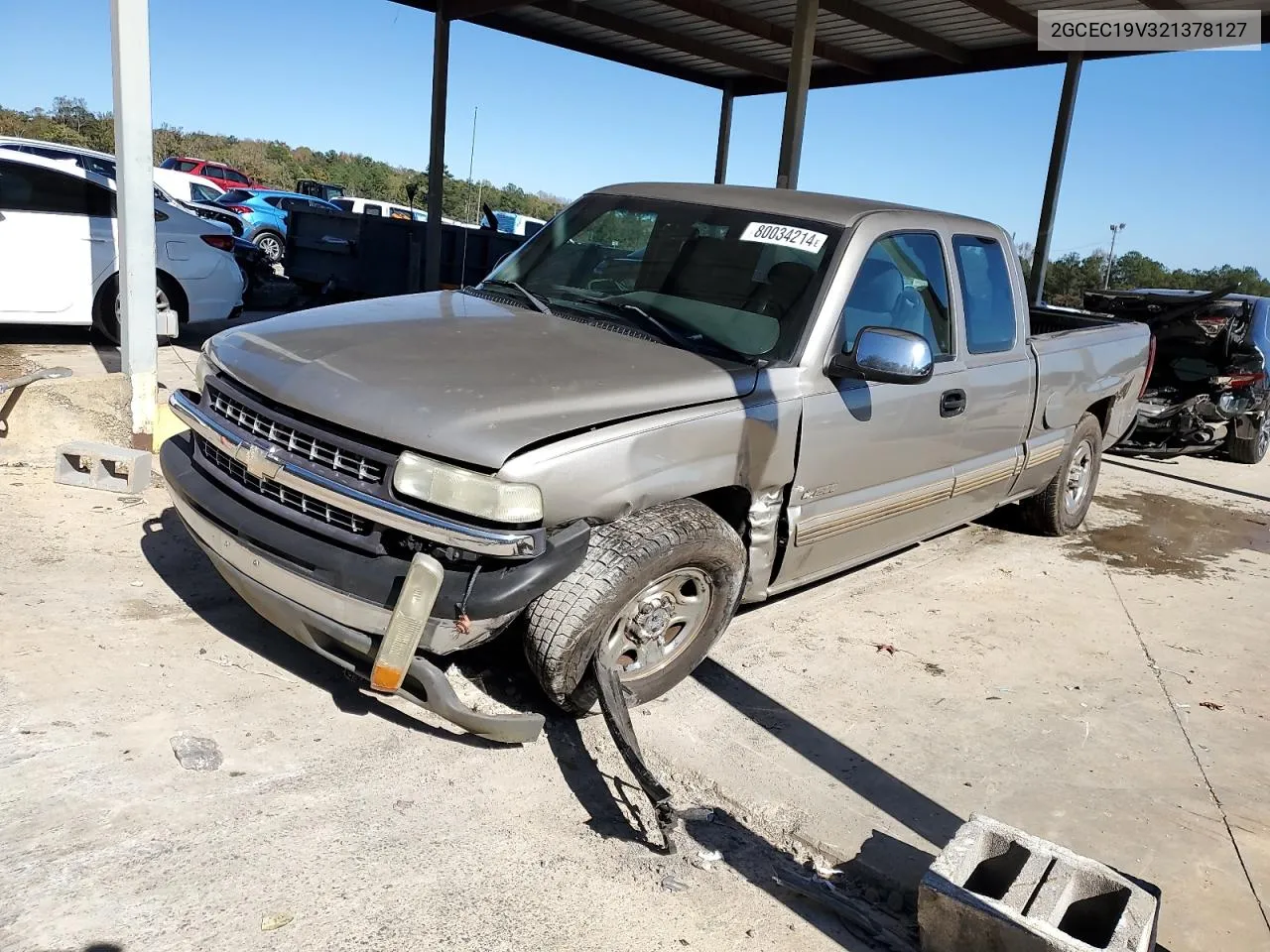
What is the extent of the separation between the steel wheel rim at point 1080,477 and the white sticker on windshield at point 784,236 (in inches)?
129

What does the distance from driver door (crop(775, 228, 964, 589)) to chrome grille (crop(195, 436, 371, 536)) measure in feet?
5.40

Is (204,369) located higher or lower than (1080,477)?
higher

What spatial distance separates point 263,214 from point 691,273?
18.2m

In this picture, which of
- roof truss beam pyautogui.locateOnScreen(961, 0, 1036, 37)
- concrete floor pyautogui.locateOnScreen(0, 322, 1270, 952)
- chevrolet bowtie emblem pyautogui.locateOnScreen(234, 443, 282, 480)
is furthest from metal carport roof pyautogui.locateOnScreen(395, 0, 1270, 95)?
chevrolet bowtie emblem pyautogui.locateOnScreen(234, 443, 282, 480)

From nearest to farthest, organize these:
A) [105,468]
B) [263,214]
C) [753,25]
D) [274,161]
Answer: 1. [105,468]
2. [753,25]
3. [263,214]
4. [274,161]

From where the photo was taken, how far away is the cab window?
406cm

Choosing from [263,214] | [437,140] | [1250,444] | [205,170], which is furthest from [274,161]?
[1250,444]

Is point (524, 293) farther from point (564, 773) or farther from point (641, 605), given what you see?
point (564, 773)

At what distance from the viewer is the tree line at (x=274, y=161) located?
4072cm

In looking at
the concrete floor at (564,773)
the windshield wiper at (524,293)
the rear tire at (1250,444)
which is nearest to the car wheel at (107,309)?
the concrete floor at (564,773)

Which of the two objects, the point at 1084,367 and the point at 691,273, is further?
the point at 1084,367

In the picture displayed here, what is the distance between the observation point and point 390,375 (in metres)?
3.16

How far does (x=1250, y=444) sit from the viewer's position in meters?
10.1

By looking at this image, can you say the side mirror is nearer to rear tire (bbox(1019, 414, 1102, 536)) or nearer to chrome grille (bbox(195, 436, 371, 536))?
chrome grille (bbox(195, 436, 371, 536))
